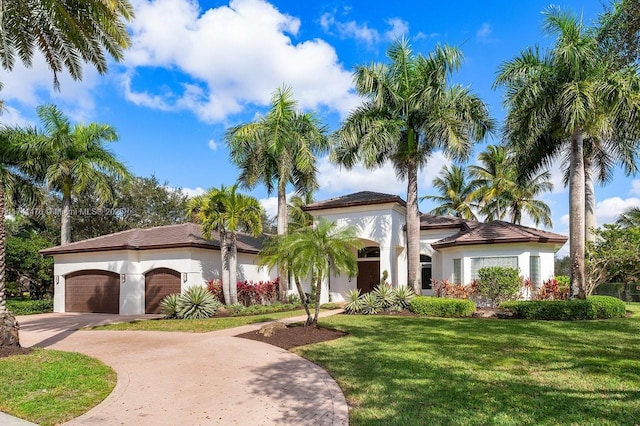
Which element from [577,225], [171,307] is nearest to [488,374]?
[577,225]

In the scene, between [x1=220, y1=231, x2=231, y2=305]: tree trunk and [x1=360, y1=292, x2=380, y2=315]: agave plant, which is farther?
[x1=220, y1=231, x2=231, y2=305]: tree trunk

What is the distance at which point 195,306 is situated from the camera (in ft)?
54.0

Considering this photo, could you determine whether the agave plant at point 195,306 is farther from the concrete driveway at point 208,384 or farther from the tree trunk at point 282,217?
the tree trunk at point 282,217

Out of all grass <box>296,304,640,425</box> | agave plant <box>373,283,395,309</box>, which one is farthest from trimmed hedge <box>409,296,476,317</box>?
grass <box>296,304,640,425</box>

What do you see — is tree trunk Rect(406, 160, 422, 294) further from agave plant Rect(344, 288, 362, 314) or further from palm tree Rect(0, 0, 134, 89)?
palm tree Rect(0, 0, 134, 89)

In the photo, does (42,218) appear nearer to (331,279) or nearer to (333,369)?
(331,279)

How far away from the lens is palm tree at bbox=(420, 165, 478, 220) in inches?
1433

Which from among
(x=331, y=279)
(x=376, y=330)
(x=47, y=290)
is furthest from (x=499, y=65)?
(x=47, y=290)

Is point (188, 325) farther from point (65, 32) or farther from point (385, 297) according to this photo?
point (65, 32)

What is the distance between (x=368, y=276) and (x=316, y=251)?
13.2 meters

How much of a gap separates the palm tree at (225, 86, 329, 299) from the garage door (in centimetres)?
849

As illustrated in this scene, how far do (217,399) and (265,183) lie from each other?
1763 centimetres

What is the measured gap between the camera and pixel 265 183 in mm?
23078

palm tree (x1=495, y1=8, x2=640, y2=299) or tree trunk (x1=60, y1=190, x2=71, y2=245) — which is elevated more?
palm tree (x1=495, y1=8, x2=640, y2=299)
